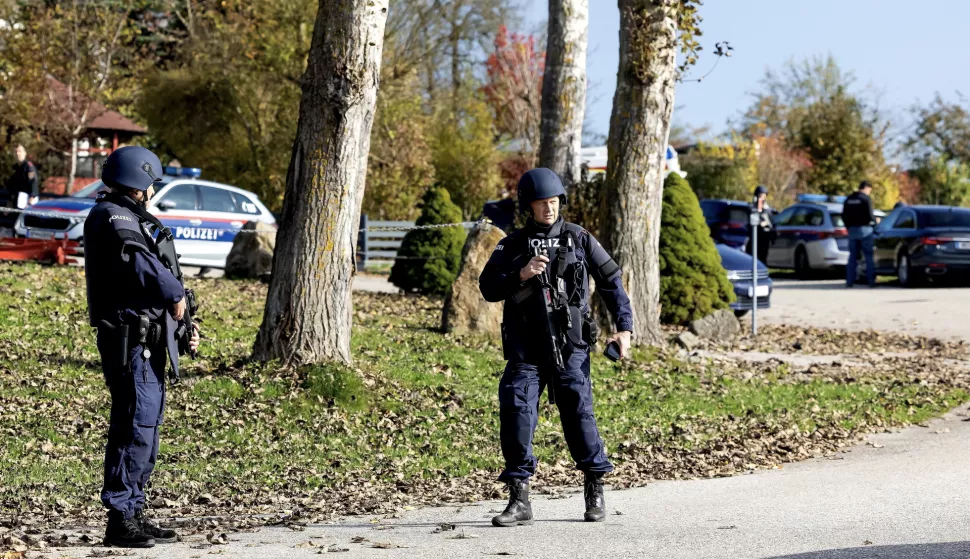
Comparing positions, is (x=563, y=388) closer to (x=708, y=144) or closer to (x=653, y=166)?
(x=653, y=166)

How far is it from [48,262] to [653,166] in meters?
9.27

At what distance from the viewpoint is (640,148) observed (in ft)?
46.2

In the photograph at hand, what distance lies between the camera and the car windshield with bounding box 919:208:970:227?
25.1m

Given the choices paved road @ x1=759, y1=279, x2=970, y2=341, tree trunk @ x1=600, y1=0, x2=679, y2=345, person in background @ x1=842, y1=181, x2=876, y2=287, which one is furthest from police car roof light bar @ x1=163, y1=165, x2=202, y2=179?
person in background @ x1=842, y1=181, x2=876, y2=287

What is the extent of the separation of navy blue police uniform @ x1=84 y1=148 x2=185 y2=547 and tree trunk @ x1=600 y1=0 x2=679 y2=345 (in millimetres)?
8089

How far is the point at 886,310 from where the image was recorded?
2100 cm

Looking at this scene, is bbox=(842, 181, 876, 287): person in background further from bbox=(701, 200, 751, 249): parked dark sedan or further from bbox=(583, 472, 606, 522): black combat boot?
bbox=(583, 472, 606, 522): black combat boot

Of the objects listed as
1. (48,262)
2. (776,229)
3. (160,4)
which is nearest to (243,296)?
(48,262)

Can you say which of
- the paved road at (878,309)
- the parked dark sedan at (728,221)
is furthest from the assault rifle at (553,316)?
the parked dark sedan at (728,221)

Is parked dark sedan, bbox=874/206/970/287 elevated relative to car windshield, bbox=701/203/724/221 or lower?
lower

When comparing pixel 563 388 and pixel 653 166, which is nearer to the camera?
pixel 563 388

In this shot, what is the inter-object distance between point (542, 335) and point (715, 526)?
130cm

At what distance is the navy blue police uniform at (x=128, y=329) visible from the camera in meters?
6.47

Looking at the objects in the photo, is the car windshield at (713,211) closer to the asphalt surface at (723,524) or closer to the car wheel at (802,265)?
the car wheel at (802,265)
